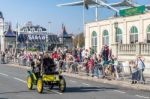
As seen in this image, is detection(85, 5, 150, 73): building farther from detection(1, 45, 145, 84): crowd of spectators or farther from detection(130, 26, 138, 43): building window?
detection(1, 45, 145, 84): crowd of spectators

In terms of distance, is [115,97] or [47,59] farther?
[47,59]

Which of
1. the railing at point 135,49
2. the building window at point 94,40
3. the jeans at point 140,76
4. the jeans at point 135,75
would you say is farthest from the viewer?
the building window at point 94,40

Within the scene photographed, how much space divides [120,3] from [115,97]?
5544 cm

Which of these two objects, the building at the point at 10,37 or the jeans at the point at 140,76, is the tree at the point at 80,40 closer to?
the building at the point at 10,37

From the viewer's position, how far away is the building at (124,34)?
41.1 meters

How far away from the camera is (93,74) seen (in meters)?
30.0

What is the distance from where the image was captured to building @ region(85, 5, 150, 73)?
135 feet

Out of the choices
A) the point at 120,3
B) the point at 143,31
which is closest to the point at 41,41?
the point at 120,3

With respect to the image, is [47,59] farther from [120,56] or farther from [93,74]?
[120,56]

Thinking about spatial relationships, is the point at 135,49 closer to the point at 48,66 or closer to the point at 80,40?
the point at 48,66

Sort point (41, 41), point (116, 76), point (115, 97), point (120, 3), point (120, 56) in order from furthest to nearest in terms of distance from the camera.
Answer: point (41, 41) < point (120, 3) < point (120, 56) < point (116, 76) < point (115, 97)

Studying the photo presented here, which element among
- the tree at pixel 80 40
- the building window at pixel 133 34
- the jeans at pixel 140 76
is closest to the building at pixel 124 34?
the building window at pixel 133 34

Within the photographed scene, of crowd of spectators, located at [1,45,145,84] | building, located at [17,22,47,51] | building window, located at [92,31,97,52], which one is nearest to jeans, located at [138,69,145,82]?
crowd of spectators, located at [1,45,145,84]

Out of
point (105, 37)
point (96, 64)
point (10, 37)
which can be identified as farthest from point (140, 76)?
point (10, 37)
